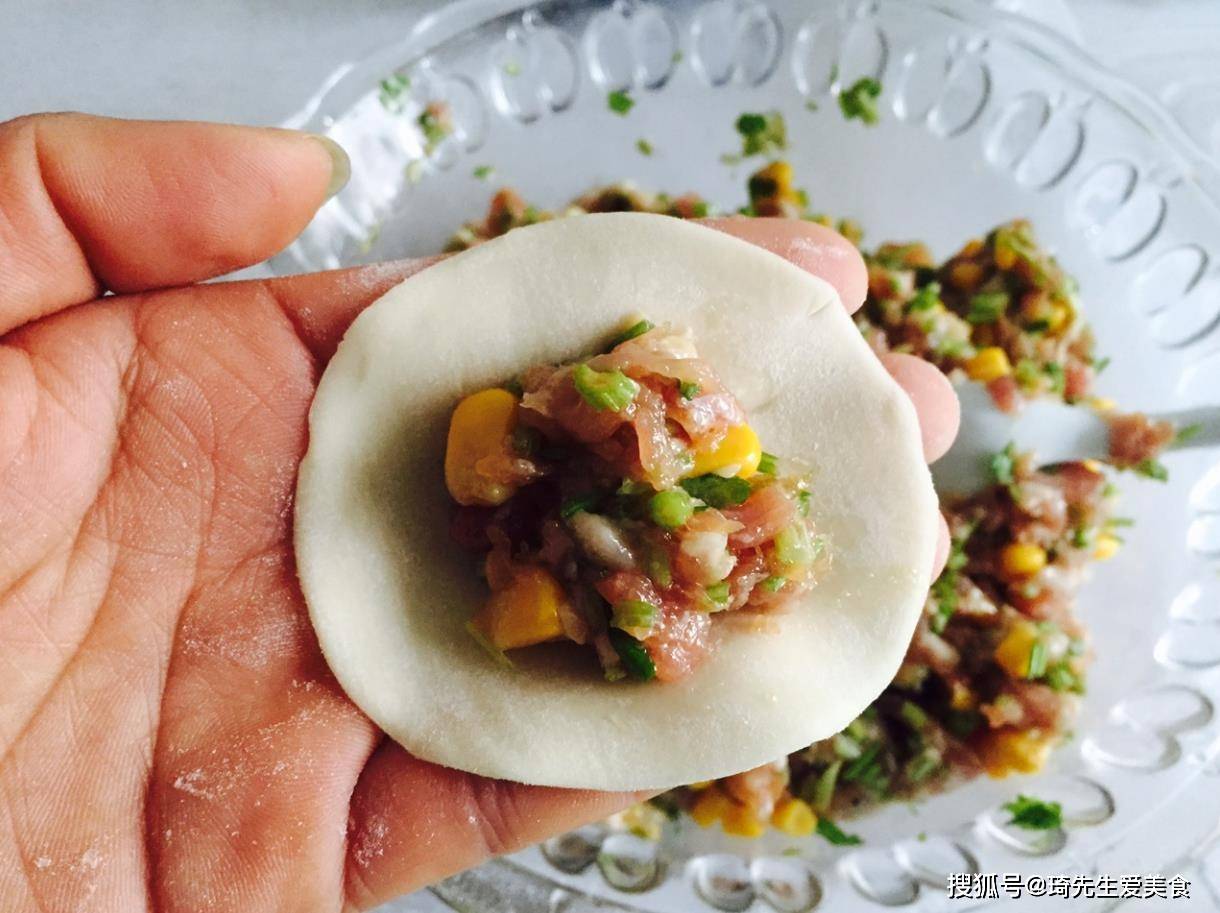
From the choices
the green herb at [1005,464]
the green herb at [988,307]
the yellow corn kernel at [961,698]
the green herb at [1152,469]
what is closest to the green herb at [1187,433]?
the green herb at [1152,469]

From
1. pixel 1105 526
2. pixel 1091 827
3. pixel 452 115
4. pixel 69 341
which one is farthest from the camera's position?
pixel 452 115

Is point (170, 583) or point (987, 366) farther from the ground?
point (987, 366)

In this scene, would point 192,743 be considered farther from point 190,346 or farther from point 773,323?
point 773,323

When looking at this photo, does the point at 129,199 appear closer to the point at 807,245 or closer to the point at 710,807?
the point at 807,245

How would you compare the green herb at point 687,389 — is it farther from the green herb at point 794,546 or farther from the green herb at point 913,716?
the green herb at point 913,716

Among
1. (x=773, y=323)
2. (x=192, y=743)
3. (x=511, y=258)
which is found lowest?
(x=192, y=743)

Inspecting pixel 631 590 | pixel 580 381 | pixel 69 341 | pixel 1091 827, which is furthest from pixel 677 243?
pixel 1091 827

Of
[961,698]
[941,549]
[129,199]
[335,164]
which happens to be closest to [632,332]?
[335,164]
